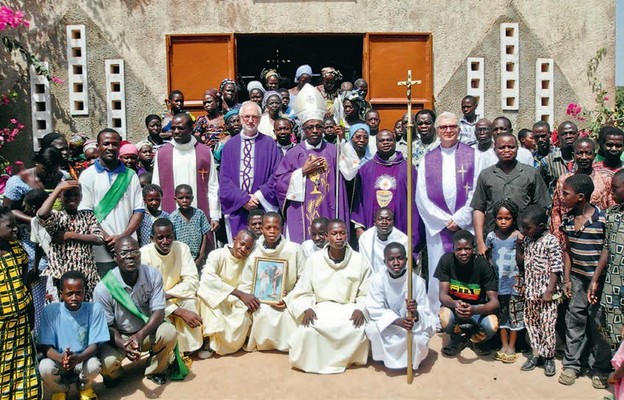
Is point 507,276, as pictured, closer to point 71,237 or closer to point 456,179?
point 456,179

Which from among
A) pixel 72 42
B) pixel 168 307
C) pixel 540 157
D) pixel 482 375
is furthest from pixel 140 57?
pixel 482 375

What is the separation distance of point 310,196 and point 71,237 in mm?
2370

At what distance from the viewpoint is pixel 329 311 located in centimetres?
525

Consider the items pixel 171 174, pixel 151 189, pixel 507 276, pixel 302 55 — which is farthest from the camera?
pixel 302 55

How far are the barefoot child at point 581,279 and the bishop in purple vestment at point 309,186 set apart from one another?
2217mm

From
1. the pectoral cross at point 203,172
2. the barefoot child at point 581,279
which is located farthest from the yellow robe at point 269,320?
the barefoot child at point 581,279

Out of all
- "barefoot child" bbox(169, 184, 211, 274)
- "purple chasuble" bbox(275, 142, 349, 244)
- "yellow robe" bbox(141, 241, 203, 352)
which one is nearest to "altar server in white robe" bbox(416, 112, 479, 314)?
"purple chasuble" bbox(275, 142, 349, 244)

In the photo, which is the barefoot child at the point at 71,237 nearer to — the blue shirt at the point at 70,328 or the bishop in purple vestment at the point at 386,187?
the blue shirt at the point at 70,328

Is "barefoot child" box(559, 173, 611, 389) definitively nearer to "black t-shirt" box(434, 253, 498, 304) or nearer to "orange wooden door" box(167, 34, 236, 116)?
"black t-shirt" box(434, 253, 498, 304)

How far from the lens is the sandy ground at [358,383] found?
4.64m

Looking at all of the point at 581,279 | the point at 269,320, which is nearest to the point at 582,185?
the point at 581,279

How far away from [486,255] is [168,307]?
2801 mm

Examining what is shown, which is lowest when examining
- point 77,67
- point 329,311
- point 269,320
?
point 269,320

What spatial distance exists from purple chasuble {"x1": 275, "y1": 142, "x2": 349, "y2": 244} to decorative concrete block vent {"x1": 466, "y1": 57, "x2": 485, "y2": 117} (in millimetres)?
3586
